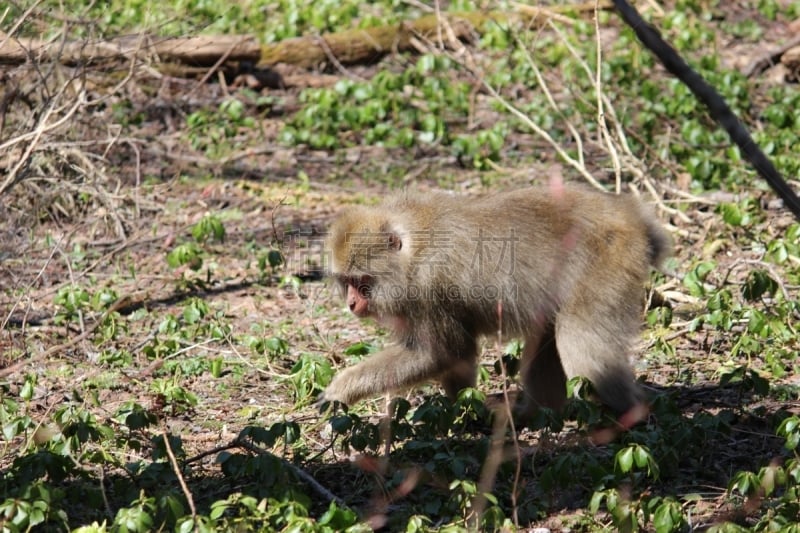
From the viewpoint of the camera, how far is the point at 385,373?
567cm

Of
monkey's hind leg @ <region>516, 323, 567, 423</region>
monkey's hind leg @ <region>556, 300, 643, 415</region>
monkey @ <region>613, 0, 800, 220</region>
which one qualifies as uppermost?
monkey @ <region>613, 0, 800, 220</region>

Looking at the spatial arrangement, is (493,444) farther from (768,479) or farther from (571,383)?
(768,479)

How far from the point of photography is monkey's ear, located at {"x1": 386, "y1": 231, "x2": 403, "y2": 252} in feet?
18.4

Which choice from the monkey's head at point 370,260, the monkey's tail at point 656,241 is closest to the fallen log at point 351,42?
the monkey's head at point 370,260

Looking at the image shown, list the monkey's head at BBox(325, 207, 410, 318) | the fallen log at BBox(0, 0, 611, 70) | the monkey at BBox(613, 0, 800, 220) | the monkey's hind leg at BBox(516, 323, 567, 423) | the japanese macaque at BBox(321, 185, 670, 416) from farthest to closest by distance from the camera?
1. the fallen log at BBox(0, 0, 611, 70)
2. the monkey's hind leg at BBox(516, 323, 567, 423)
3. the monkey's head at BBox(325, 207, 410, 318)
4. the japanese macaque at BBox(321, 185, 670, 416)
5. the monkey at BBox(613, 0, 800, 220)

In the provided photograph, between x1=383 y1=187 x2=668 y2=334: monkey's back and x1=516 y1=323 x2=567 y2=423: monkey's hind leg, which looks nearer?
x1=383 y1=187 x2=668 y2=334: monkey's back

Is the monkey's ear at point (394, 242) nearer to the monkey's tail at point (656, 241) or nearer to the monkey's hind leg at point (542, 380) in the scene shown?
the monkey's hind leg at point (542, 380)

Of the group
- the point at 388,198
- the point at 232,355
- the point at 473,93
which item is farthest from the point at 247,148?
the point at 388,198

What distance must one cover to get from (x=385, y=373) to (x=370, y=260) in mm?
608

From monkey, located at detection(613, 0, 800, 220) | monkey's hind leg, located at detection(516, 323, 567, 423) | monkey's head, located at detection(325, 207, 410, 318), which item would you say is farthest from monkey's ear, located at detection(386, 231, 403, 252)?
monkey, located at detection(613, 0, 800, 220)

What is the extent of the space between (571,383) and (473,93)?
6.55 m

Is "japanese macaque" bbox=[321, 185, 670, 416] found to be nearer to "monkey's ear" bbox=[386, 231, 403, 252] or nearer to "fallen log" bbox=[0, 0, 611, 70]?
"monkey's ear" bbox=[386, 231, 403, 252]

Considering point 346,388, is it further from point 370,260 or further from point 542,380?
point 542,380

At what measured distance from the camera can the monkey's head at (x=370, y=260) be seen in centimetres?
561
